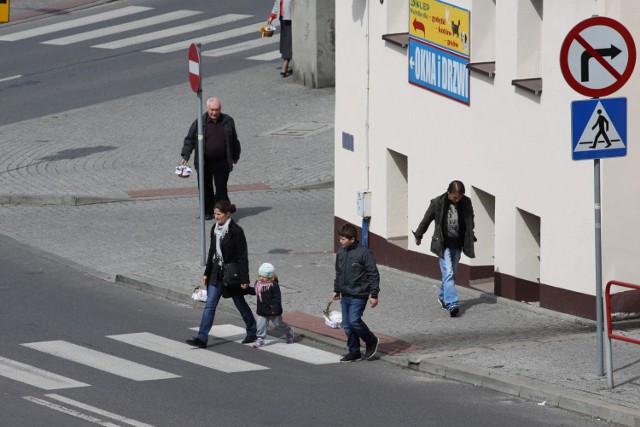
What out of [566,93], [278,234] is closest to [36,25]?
[278,234]

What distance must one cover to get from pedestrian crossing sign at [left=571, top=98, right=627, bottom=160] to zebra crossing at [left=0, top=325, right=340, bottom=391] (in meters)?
3.63

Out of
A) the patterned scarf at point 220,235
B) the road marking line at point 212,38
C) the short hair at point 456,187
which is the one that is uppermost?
the short hair at point 456,187

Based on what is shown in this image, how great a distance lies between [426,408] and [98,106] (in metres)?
19.6

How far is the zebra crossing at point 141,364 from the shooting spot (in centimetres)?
1449

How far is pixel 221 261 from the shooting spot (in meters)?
16.2

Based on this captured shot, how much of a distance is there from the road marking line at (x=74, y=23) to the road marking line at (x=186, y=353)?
23175 mm

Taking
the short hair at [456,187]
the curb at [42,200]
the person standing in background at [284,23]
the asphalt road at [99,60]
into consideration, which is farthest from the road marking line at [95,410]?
the person standing in background at [284,23]

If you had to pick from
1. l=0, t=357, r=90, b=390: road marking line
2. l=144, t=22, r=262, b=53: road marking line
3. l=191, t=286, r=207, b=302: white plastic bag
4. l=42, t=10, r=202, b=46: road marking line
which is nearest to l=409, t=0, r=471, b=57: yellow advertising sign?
l=191, t=286, r=207, b=302: white plastic bag

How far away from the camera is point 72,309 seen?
17.9 meters

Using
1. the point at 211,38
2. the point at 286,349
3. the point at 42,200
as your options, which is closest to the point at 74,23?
the point at 211,38

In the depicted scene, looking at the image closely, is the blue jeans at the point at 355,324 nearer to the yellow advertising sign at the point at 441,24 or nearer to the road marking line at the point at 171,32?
the yellow advertising sign at the point at 441,24

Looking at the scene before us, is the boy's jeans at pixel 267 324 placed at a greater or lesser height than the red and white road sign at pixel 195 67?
lesser

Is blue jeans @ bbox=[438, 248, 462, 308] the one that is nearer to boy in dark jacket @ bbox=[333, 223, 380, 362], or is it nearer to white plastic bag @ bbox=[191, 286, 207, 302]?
boy in dark jacket @ bbox=[333, 223, 380, 362]

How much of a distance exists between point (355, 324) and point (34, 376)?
324cm
